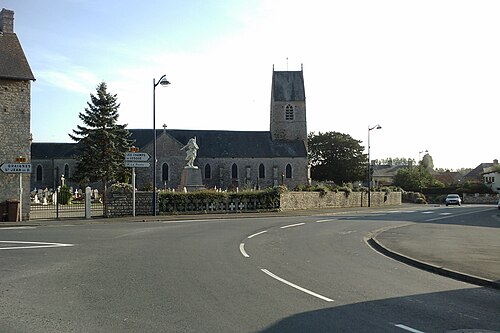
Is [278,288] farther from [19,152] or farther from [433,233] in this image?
[19,152]

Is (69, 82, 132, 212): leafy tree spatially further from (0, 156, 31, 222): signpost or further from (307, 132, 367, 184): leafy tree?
(307, 132, 367, 184): leafy tree

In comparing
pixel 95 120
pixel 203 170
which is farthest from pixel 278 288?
pixel 203 170

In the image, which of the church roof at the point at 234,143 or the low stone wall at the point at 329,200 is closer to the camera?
the low stone wall at the point at 329,200

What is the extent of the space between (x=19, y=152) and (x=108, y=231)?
34.1 ft

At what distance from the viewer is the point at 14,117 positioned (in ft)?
93.0

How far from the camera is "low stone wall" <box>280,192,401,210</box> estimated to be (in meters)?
40.1

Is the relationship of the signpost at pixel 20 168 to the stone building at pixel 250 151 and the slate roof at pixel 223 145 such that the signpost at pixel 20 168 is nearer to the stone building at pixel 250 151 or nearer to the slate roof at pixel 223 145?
Result: the stone building at pixel 250 151

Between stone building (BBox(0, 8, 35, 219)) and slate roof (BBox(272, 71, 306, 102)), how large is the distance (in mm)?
56177

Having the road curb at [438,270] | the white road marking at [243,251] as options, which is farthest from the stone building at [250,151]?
the road curb at [438,270]

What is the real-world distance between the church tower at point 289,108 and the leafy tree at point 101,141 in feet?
93.0

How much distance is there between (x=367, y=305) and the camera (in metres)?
8.17

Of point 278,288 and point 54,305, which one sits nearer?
point 54,305

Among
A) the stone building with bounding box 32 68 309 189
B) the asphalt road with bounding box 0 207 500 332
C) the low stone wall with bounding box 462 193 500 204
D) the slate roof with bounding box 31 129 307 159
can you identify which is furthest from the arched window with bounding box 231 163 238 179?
the asphalt road with bounding box 0 207 500 332

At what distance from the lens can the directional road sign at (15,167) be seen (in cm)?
2684
